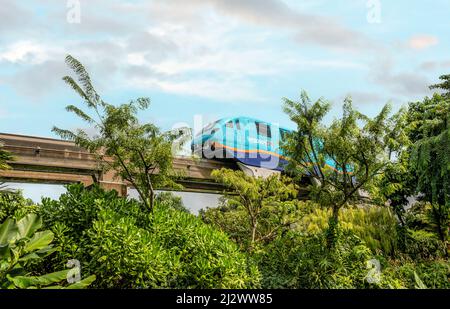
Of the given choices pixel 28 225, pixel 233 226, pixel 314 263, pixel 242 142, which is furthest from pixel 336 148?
pixel 242 142

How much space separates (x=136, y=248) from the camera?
712cm

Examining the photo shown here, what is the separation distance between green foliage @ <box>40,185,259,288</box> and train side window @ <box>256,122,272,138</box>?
1081 cm

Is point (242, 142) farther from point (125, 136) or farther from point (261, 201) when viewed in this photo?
point (125, 136)

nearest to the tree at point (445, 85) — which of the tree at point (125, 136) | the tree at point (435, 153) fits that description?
the tree at point (435, 153)

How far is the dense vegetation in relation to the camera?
23.1 feet

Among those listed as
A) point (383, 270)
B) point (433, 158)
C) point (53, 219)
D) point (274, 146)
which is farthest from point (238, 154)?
point (53, 219)

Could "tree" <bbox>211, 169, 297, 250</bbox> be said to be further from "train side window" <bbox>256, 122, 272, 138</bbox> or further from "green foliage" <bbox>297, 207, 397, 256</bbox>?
"train side window" <bbox>256, 122, 272, 138</bbox>

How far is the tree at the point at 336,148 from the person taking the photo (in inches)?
412

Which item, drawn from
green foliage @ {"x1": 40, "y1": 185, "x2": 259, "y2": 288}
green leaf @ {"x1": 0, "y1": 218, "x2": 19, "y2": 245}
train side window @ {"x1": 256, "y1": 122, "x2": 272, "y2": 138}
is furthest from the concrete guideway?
green leaf @ {"x1": 0, "y1": 218, "x2": 19, "y2": 245}

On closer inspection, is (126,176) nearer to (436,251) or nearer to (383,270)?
(383,270)

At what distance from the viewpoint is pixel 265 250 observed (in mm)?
10492

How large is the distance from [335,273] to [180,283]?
362 cm

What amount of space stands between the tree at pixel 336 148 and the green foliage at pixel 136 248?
3581 millimetres

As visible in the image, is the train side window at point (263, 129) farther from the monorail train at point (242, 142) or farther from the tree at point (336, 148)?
the tree at point (336, 148)
